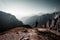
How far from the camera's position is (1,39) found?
92.7 feet

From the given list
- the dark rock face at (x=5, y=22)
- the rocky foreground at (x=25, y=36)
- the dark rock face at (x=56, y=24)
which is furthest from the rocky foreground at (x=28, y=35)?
the dark rock face at (x=5, y=22)

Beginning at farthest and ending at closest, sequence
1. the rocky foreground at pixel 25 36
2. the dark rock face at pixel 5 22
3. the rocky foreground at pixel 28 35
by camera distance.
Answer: the dark rock face at pixel 5 22
the rocky foreground at pixel 28 35
the rocky foreground at pixel 25 36

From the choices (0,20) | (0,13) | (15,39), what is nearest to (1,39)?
(15,39)

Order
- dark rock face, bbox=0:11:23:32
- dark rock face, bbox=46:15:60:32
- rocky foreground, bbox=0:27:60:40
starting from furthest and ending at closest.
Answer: dark rock face, bbox=0:11:23:32 → dark rock face, bbox=46:15:60:32 → rocky foreground, bbox=0:27:60:40

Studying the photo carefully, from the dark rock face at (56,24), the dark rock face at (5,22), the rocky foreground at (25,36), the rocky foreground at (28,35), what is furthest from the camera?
the dark rock face at (5,22)

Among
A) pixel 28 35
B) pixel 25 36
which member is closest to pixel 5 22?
pixel 28 35

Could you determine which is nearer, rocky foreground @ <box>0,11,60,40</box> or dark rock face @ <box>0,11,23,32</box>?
rocky foreground @ <box>0,11,60,40</box>

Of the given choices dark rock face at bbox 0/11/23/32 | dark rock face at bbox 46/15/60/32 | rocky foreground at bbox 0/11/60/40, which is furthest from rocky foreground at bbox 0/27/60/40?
dark rock face at bbox 0/11/23/32

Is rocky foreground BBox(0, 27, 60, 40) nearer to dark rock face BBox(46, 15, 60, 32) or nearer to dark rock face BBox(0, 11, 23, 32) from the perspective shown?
dark rock face BBox(46, 15, 60, 32)

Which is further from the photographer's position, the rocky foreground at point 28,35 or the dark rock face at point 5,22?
the dark rock face at point 5,22

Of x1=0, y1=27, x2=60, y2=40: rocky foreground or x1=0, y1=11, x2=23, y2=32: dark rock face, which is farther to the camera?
x1=0, y1=11, x2=23, y2=32: dark rock face

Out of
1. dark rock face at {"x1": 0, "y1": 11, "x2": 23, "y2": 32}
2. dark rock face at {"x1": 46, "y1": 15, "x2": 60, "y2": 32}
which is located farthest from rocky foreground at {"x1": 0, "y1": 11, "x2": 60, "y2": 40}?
dark rock face at {"x1": 0, "y1": 11, "x2": 23, "y2": 32}

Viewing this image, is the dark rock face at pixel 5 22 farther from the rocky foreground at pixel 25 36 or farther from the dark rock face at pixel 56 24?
the dark rock face at pixel 56 24

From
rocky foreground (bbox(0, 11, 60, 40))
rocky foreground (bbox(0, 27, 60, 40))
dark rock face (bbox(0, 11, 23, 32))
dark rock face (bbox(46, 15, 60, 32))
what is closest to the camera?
rocky foreground (bbox(0, 27, 60, 40))
